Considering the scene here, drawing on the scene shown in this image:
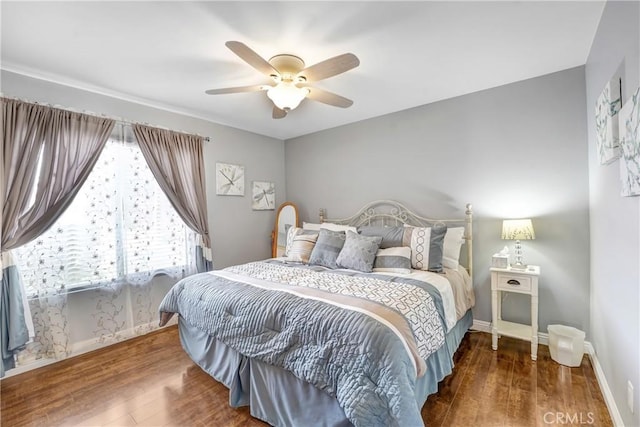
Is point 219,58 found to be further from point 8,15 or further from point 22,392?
point 22,392

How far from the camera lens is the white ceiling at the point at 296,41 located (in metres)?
1.70

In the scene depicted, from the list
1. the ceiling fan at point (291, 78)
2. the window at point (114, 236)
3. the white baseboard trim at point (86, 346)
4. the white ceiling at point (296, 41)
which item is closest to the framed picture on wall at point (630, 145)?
the white ceiling at point (296, 41)

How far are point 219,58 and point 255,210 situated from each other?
7.93 ft

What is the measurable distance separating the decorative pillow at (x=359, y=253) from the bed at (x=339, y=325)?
0.03 ft

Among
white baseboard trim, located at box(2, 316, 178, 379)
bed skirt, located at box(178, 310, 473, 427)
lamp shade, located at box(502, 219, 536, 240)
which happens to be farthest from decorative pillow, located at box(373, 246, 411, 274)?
white baseboard trim, located at box(2, 316, 178, 379)

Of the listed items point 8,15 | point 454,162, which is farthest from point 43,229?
point 454,162

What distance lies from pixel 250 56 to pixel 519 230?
266 cm

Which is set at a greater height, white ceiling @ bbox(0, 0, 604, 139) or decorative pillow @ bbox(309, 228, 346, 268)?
white ceiling @ bbox(0, 0, 604, 139)

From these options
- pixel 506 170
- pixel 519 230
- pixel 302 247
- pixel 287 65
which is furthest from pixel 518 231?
pixel 287 65

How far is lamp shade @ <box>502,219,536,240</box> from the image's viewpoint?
7.96 ft

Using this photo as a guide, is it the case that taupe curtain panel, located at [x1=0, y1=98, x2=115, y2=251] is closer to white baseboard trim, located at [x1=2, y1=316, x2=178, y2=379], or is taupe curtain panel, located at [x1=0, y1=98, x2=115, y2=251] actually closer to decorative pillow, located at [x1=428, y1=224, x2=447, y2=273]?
white baseboard trim, located at [x1=2, y1=316, x2=178, y2=379]

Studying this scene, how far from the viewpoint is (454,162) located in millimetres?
3096

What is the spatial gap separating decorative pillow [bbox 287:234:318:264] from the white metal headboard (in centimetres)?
90
